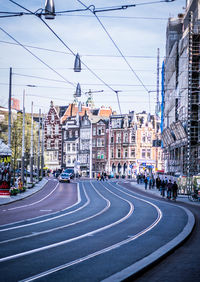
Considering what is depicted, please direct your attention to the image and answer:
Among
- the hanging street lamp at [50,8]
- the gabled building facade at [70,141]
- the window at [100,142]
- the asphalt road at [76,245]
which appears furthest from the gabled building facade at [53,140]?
the hanging street lamp at [50,8]

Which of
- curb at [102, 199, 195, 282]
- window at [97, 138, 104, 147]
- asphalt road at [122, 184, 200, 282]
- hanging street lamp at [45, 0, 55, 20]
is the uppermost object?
window at [97, 138, 104, 147]

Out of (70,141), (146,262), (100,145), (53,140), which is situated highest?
(53,140)

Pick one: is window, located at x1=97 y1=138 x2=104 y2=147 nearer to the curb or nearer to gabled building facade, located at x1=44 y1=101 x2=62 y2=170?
gabled building facade, located at x1=44 y1=101 x2=62 y2=170

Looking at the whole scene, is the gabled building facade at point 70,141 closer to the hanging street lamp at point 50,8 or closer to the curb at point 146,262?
the hanging street lamp at point 50,8

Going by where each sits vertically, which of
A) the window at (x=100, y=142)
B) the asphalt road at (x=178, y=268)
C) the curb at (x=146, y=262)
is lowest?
the asphalt road at (x=178, y=268)

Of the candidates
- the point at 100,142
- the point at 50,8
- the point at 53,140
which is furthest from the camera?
the point at 53,140

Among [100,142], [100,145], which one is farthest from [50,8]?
[100,142]

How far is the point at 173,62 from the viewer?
71.3 meters

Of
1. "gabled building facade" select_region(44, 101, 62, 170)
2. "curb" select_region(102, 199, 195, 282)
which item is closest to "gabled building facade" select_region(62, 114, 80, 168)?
"gabled building facade" select_region(44, 101, 62, 170)

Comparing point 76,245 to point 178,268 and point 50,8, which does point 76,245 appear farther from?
point 50,8

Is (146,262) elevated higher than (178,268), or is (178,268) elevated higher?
(146,262)

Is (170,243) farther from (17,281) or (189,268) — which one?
(17,281)

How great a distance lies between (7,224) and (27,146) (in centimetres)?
7865

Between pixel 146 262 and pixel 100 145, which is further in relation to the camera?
pixel 100 145
